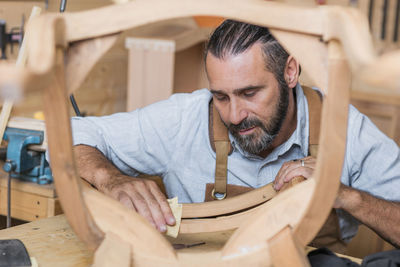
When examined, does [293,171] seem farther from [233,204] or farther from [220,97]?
[220,97]

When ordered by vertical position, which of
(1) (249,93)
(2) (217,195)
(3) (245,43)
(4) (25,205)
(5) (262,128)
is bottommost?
(4) (25,205)

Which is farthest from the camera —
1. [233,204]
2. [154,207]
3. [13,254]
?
[233,204]

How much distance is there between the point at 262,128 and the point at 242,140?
0.22 feet

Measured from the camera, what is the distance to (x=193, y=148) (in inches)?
67.3

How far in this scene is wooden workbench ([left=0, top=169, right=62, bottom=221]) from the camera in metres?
1.73

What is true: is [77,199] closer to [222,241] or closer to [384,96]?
[222,241]

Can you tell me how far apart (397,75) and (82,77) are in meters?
0.44

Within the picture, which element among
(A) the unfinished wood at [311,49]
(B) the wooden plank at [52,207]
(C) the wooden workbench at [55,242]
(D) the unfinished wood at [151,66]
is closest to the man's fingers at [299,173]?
(C) the wooden workbench at [55,242]

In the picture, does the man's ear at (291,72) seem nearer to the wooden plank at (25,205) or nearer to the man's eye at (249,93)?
the man's eye at (249,93)

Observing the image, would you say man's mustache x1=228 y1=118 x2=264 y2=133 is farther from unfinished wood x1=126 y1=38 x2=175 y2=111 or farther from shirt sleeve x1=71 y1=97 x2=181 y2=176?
unfinished wood x1=126 y1=38 x2=175 y2=111

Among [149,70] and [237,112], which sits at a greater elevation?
[237,112]

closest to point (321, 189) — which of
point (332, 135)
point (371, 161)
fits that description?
point (332, 135)

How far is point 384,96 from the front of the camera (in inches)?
125

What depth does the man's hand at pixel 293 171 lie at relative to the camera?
3.79ft
